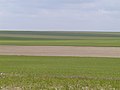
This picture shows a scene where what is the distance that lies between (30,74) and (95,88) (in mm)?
12258

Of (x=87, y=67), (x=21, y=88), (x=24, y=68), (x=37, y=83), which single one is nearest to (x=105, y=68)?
(x=87, y=67)

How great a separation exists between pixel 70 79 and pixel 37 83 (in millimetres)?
4649

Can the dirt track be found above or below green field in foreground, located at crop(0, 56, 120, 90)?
below

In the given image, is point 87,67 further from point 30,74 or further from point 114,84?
point 114,84

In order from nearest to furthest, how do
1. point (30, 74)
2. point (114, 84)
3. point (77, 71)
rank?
1. point (114, 84)
2. point (30, 74)
3. point (77, 71)

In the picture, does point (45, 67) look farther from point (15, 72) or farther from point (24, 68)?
point (15, 72)

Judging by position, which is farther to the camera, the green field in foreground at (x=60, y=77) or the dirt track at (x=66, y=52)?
the dirt track at (x=66, y=52)

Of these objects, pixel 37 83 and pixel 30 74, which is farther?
pixel 30 74

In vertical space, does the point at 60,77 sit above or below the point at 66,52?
above

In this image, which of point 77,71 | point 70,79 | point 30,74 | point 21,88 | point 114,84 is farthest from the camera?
point 77,71

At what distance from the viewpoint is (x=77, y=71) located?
148 ft

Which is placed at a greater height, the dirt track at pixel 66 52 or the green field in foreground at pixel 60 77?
the green field in foreground at pixel 60 77

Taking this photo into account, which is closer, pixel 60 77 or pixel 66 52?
pixel 60 77

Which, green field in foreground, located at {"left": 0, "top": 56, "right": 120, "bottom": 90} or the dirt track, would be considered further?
the dirt track
